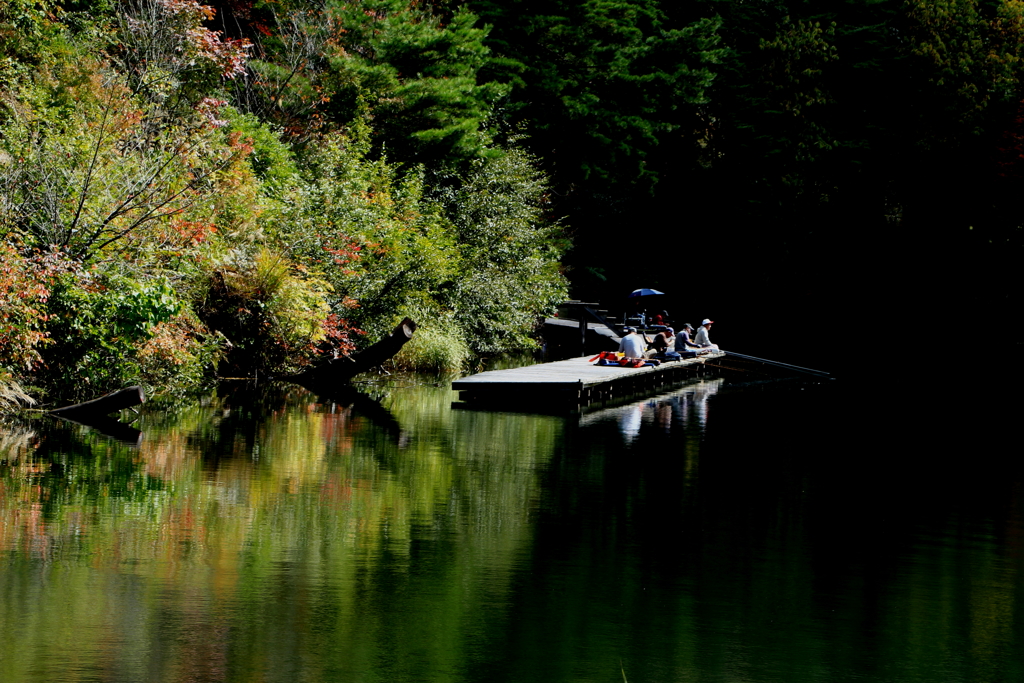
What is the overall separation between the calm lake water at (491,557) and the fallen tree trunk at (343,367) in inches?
234

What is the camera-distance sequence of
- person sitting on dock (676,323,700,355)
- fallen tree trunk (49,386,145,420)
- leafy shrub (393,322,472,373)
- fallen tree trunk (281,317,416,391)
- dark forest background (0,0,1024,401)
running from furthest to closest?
person sitting on dock (676,323,700,355) < leafy shrub (393,322,472,373) < fallen tree trunk (281,317,416,391) < dark forest background (0,0,1024,401) < fallen tree trunk (49,386,145,420)

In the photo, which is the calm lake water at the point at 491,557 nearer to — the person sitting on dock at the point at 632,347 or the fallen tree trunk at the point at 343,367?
the fallen tree trunk at the point at 343,367

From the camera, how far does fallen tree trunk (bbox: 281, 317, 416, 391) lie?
25438 mm

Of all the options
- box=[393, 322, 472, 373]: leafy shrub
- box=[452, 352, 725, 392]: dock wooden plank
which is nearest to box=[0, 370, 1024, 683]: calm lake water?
box=[452, 352, 725, 392]: dock wooden plank

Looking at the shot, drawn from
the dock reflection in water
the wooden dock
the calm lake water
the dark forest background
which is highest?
the dark forest background

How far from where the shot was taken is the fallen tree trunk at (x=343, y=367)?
25.4 metres

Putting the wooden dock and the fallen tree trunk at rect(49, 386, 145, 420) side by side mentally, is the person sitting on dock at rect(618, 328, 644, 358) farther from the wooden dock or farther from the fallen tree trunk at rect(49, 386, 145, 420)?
the fallen tree trunk at rect(49, 386, 145, 420)

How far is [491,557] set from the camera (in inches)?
418

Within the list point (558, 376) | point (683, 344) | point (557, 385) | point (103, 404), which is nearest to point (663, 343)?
point (683, 344)

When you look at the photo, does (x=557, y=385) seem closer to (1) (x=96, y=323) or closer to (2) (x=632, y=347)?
(2) (x=632, y=347)

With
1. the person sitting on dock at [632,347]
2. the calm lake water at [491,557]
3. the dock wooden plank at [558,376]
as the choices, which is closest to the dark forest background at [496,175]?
the dock wooden plank at [558,376]

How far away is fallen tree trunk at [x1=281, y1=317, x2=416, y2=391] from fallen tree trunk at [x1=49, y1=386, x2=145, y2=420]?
6715mm

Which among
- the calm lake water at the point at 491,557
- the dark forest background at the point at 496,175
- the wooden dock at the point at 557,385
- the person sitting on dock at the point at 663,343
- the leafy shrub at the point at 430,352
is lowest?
the calm lake water at the point at 491,557

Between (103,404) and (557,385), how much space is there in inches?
323
